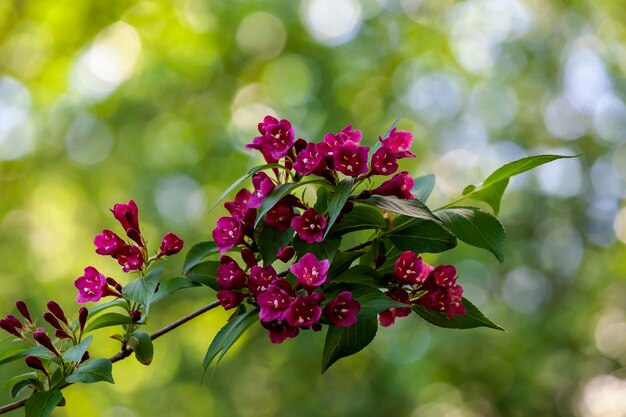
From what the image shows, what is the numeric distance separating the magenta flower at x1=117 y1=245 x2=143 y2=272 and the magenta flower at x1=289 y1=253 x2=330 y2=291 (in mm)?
221

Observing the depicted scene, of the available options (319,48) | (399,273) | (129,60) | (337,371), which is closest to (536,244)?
(337,371)

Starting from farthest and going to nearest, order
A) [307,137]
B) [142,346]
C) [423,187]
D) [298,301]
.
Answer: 1. [307,137]
2. [423,187]
3. [142,346]
4. [298,301]

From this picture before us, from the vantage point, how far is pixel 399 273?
0.84 meters

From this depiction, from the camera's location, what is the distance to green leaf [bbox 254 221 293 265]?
2.70 ft

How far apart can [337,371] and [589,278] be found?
1842 millimetres

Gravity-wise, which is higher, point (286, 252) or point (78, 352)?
point (286, 252)

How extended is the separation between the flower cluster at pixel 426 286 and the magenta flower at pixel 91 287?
355 millimetres

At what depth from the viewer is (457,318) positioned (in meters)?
0.87

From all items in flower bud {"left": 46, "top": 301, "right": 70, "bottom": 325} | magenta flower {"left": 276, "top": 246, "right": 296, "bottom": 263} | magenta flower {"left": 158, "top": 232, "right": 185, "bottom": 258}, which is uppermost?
magenta flower {"left": 276, "top": 246, "right": 296, "bottom": 263}

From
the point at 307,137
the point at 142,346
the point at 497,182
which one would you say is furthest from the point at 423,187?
the point at 307,137

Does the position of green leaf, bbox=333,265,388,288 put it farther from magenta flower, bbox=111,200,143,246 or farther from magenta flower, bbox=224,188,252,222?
magenta flower, bbox=111,200,143,246

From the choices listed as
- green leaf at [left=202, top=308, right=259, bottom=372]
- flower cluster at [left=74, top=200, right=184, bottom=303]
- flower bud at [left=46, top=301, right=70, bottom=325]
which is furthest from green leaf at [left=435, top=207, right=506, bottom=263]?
flower bud at [left=46, top=301, right=70, bottom=325]

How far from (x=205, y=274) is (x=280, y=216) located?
0.40 ft

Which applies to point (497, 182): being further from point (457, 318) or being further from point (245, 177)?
point (245, 177)
